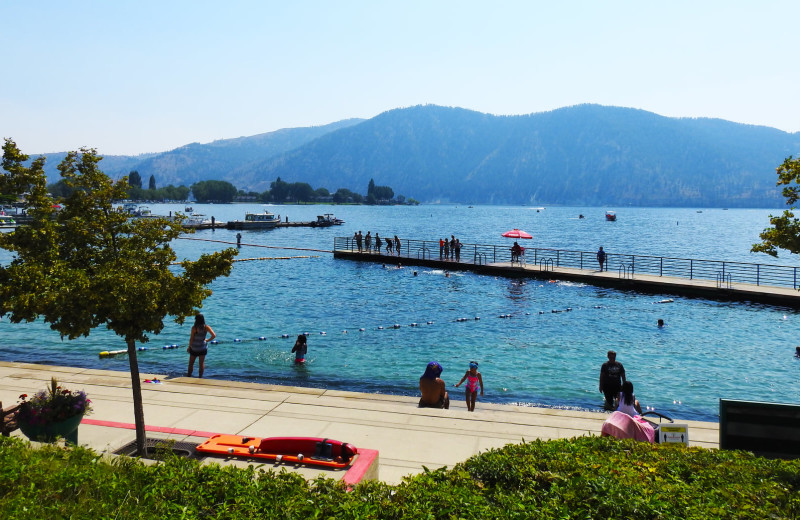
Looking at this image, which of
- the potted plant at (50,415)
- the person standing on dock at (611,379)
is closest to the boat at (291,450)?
the potted plant at (50,415)

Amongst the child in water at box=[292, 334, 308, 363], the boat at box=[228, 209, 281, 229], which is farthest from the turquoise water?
the boat at box=[228, 209, 281, 229]

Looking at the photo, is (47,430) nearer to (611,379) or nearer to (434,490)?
(434,490)

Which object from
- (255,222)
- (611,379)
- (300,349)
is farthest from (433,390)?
(255,222)

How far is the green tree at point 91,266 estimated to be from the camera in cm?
721

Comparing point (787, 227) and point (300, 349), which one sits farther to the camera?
point (300, 349)

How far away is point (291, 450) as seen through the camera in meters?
7.77

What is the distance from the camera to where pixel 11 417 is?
8.80 meters

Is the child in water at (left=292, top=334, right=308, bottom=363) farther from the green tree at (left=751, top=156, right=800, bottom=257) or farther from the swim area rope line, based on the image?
the green tree at (left=751, top=156, right=800, bottom=257)

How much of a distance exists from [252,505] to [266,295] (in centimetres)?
3128

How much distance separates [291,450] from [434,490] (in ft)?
11.6

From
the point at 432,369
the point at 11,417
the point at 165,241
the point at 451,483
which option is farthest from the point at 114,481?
the point at 432,369

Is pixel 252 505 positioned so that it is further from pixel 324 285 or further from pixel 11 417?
pixel 324 285

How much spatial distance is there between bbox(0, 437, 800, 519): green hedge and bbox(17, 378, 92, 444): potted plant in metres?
2.50

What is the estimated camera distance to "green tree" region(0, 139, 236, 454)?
7.21 meters
